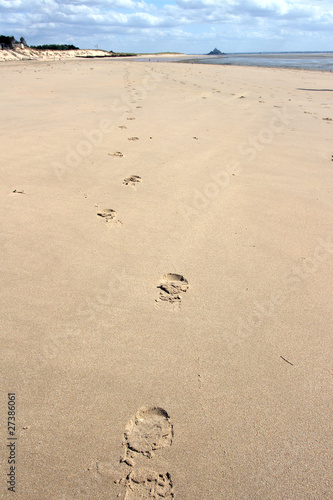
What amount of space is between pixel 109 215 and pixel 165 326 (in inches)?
47.4

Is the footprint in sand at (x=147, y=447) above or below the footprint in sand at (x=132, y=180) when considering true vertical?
below

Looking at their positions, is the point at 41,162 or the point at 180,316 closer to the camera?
the point at 180,316

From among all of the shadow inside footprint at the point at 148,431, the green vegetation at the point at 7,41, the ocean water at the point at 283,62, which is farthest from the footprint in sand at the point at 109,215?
the green vegetation at the point at 7,41

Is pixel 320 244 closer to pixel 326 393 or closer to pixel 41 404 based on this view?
pixel 326 393

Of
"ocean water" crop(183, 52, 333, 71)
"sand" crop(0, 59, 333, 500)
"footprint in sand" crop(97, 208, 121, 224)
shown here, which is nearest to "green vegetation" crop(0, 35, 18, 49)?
"ocean water" crop(183, 52, 333, 71)

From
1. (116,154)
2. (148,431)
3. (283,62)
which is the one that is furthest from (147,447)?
(283,62)

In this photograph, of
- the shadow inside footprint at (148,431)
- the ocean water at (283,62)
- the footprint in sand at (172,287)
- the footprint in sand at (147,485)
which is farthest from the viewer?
the ocean water at (283,62)

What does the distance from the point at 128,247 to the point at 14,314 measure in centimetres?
81

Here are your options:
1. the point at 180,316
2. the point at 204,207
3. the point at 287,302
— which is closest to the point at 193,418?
the point at 180,316

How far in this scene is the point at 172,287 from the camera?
1890 millimetres

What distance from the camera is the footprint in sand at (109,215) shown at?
2500mm

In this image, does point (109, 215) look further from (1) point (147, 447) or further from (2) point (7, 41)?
(2) point (7, 41)

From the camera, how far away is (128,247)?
86.7 inches

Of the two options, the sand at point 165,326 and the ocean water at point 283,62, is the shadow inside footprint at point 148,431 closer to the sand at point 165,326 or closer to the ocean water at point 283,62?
the sand at point 165,326
